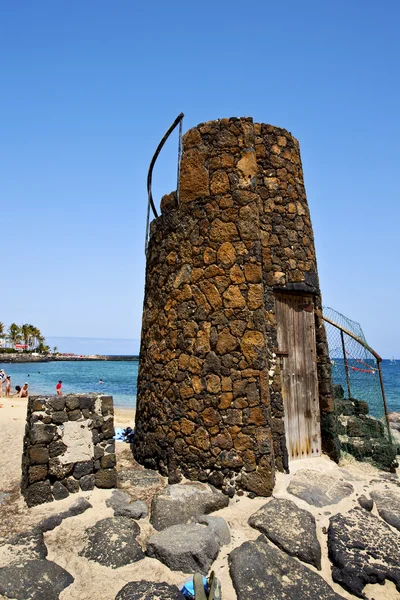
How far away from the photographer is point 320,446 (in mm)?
6660

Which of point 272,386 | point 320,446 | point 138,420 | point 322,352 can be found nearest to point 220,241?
point 272,386

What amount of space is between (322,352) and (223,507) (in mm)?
3269

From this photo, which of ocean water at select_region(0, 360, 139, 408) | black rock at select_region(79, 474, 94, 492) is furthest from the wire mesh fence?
ocean water at select_region(0, 360, 139, 408)

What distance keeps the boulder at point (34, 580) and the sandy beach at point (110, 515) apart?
3.4 inches

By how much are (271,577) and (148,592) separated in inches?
44.3

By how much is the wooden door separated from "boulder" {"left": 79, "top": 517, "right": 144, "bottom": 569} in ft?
10.8

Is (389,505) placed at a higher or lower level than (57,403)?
lower

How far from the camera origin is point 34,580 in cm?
328

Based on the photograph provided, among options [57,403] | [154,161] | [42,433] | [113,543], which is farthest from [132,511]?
[154,161]

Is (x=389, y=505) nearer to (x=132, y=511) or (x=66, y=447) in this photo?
(x=132, y=511)

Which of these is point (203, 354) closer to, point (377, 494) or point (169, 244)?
point (169, 244)

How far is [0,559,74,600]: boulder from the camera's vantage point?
10.3 feet

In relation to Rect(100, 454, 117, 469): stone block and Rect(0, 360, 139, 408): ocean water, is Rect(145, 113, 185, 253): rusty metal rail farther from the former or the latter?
Rect(0, 360, 139, 408): ocean water

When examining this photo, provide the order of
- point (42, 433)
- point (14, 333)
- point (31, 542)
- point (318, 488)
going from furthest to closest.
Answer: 1. point (14, 333)
2. point (318, 488)
3. point (42, 433)
4. point (31, 542)
